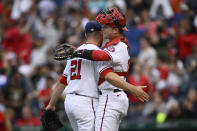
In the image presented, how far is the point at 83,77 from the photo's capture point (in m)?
6.21

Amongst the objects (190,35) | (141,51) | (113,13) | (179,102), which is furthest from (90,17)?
(113,13)

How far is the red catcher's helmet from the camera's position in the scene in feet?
20.6

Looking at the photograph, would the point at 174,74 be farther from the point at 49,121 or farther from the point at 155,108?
the point at 49,121

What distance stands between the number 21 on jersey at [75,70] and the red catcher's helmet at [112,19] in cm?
54

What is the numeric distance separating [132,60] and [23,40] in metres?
3.54

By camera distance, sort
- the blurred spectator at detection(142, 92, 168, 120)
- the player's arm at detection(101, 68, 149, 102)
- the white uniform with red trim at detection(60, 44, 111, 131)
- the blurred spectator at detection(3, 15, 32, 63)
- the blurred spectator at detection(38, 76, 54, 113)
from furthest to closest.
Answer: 1. the blurred spectator at detection(3, 15, 32, 63)
2. the blurred spectator at detection(38, 76, 54, 113)
3. the blurred spectator at detection(142, 92, 168, 120)
4. the white uniform with red trim at detection(60, 44, 111, 131)
5. the player's arm at detection(101, 68, 149, 102)

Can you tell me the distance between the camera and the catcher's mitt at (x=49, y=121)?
6684 mm

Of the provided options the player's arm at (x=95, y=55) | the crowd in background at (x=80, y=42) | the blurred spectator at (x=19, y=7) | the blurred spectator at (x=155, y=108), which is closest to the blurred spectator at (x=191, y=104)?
the crowd in background at (x=80, y=42)

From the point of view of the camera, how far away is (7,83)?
12281 millimetres

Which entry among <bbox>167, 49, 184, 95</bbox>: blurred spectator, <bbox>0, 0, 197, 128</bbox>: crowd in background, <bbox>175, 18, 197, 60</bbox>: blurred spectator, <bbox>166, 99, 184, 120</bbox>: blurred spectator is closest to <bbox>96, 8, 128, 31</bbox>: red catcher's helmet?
<bbox>0, 0, 197, 128</bbox>: crowd in background

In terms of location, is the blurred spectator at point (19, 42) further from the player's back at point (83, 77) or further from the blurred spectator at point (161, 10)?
the player's back at point (83, 77)

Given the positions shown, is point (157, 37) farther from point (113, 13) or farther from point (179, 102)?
point (113, 13)

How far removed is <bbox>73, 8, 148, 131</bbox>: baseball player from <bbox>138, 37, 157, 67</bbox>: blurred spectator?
5.09 meters

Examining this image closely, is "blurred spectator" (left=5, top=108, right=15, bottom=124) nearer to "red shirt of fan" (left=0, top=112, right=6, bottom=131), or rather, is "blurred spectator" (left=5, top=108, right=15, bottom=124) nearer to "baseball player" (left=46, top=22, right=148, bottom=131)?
"red shirt of fan" (left=0, top=112, right=6, bottom=131)
